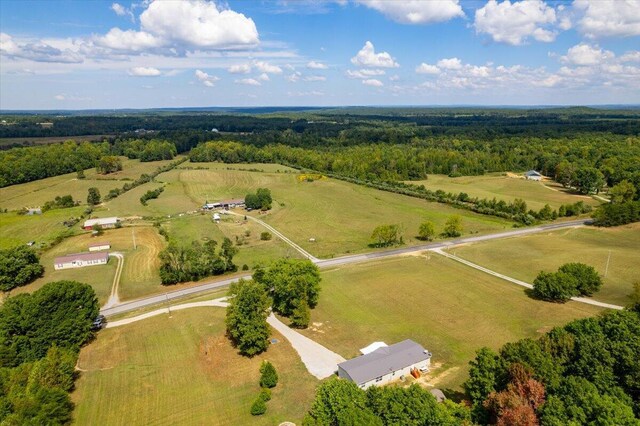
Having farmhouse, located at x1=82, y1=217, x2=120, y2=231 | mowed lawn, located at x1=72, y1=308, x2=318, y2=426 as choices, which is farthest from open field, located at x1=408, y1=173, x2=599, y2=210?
farmhouse, located at x1=82, y1=217, x2=120, y2=231

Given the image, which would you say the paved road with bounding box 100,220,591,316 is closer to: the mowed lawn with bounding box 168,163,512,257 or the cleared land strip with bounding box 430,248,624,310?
the mowed lawn with bounding box 168,163,512,257

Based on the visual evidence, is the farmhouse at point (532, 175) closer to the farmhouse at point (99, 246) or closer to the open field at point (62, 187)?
the open field at point (62, 187)

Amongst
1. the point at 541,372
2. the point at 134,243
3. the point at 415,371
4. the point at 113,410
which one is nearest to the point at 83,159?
the point at 134,243

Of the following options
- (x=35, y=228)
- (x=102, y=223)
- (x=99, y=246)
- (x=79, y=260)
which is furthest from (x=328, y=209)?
(x=35, y=228)

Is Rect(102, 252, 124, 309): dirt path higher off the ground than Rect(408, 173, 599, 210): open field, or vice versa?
Rect(408, 173, 599, 210): open field

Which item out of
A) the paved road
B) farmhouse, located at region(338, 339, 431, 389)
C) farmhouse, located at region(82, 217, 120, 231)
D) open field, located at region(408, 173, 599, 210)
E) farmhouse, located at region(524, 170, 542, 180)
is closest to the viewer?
farmhouse, located at region(338, 339, 431, 389)
